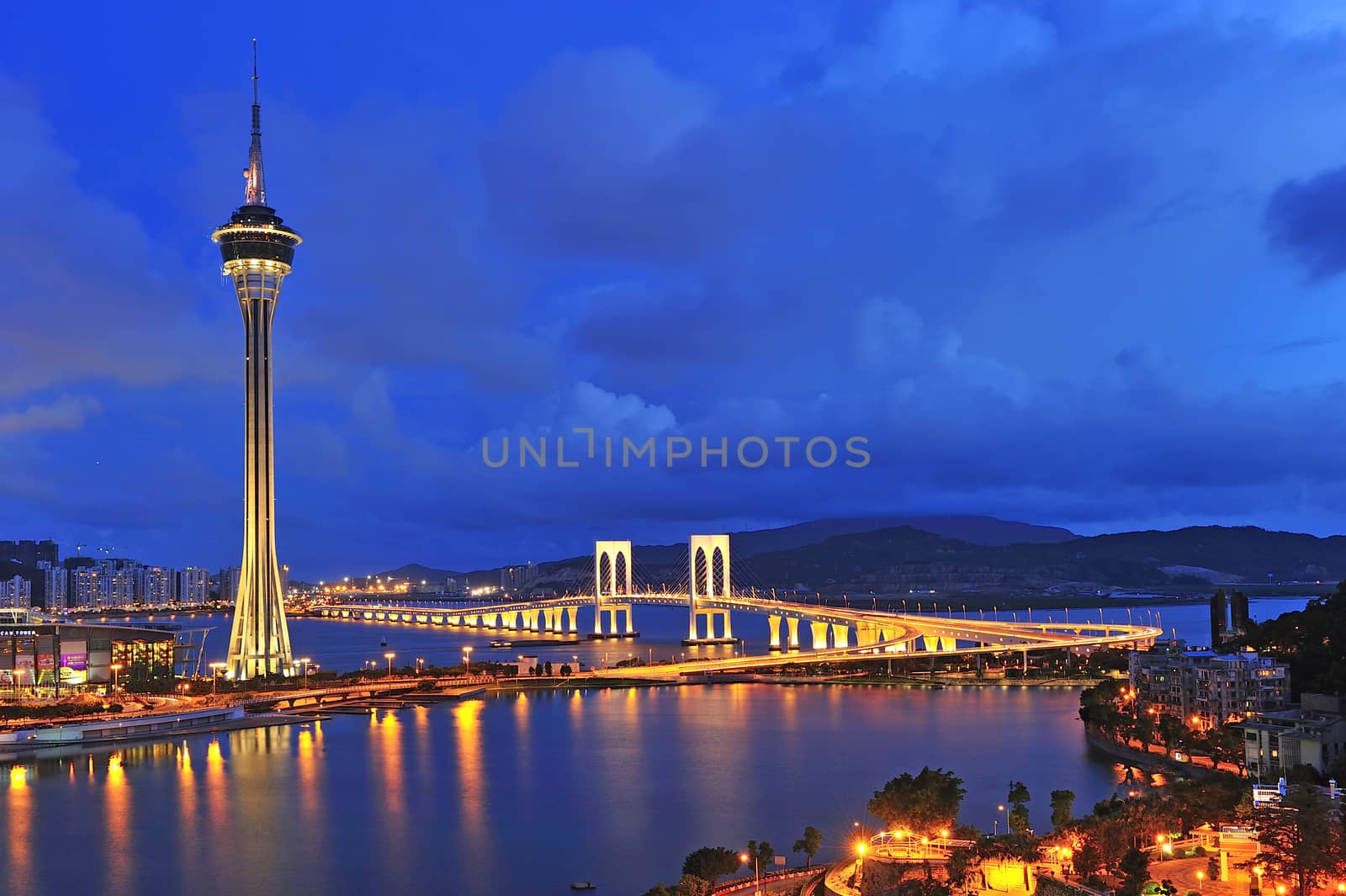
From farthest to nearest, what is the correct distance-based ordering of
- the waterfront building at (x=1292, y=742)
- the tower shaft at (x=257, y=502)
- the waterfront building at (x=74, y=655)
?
the tower shaft at (x=257, y=502) → the waterfront building at (x=74, y=655) → the waterfront building at (x=1292, y=742)

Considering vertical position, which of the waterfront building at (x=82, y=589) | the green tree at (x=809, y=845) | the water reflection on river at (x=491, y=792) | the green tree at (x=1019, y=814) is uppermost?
the waterfront building at (x=82, y=589)

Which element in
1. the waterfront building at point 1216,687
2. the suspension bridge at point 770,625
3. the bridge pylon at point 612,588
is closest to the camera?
the waterfront building at point 1216,687

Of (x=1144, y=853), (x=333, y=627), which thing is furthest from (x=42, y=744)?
(x=333, y=627)

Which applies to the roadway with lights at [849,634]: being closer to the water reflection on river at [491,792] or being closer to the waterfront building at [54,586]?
the water reflection on river at [491,792]

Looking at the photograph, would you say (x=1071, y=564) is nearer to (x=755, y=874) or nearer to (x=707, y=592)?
(x=707, y=592)

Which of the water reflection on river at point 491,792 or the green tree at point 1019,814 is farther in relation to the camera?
the water reflection on river at point 491,792

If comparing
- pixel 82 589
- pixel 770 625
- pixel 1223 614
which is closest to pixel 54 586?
pixel 82 589

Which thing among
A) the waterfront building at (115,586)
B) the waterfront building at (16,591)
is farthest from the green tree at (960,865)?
the waterfront building at (115,586)
